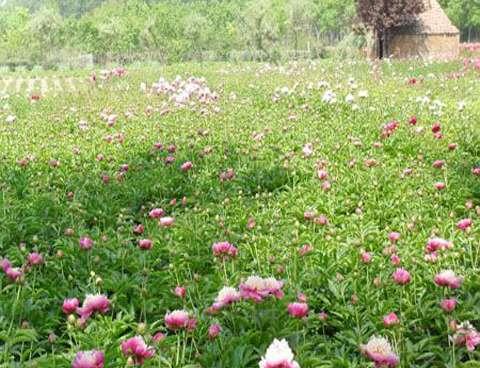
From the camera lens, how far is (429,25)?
3048 centimetres

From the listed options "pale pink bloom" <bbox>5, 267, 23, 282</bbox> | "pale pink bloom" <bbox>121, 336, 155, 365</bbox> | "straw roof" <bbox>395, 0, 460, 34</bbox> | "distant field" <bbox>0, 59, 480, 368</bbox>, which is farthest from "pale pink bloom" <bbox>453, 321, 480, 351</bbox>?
"straw roof" <bbox>395, 0, 460, 34</bbox>

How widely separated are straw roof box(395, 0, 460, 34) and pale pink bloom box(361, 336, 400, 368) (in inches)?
1189

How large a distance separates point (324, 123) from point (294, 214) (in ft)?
10.1

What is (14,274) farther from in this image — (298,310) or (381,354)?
(381,354)

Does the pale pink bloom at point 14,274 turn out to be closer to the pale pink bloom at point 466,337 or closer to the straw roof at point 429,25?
the pale pink bloom at point 466,337

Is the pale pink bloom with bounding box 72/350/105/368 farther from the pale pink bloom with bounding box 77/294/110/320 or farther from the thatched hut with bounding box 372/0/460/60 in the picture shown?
the thatched hut with bounding box 372/0/460/60

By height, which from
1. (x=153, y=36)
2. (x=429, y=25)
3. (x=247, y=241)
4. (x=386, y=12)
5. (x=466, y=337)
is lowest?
(x=247, y=241)

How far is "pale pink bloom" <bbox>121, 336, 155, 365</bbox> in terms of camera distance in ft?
6.09

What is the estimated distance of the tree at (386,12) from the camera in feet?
91.0

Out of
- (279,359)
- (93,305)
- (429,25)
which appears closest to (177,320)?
(93,305)

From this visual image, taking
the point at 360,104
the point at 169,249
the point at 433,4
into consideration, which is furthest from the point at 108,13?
the point at 169,249

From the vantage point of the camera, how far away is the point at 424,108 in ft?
25.1

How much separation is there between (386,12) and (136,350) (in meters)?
28.3

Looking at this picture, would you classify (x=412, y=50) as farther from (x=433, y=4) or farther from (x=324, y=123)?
(x=324, y=123)
